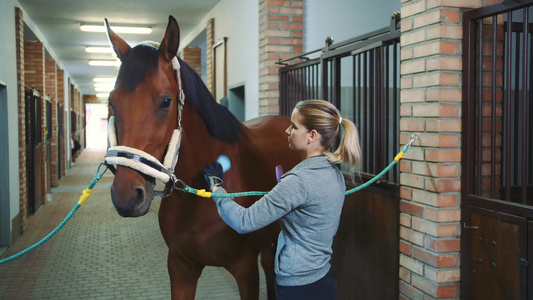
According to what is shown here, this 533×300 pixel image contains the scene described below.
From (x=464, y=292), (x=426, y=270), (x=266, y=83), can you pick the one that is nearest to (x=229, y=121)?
(x=426, y=270)

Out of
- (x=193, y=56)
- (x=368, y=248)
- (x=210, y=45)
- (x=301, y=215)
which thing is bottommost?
(x=368, y=248)

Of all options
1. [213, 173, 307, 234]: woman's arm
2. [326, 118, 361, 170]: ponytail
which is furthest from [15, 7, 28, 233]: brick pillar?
[326, 118, 361, 170]: ponytail

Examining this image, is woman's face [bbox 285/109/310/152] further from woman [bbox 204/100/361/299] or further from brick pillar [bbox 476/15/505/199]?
brick pillar [bbox 476/15/505/199]

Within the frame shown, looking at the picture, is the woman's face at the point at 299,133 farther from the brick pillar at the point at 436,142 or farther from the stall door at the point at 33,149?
the stall door at the point at 33,149

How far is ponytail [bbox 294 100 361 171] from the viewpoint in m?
1.74

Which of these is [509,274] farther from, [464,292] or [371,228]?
[371,228]

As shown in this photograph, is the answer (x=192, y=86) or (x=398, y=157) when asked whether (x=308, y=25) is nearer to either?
(x=398, y=157)

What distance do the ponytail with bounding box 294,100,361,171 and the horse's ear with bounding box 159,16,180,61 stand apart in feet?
2.11

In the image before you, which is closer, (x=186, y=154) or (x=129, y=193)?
(x=129, y=193)

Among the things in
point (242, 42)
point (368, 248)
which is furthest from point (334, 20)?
point (368, 248)

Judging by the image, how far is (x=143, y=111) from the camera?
1824 millimetres

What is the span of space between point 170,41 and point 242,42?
15.2 ft

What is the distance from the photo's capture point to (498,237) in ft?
7.01

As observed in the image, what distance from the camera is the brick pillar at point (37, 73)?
8.84 metres
